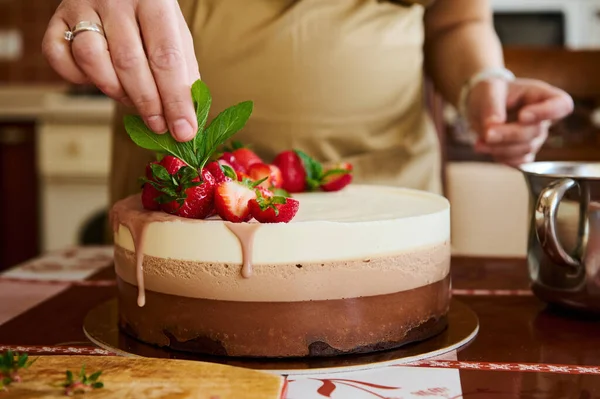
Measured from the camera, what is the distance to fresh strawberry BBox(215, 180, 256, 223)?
2.56ft

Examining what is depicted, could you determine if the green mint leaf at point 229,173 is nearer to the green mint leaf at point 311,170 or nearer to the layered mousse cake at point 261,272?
the layered mousse cake at point 261,272

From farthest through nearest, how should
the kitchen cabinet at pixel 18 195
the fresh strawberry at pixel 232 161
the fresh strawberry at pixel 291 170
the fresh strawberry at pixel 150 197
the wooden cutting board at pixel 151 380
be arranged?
the kitchen cabinet at pixel 18 195 < the fresh strawberry at pixel 291 170 < the fresh strawberry at pixel 232 161 < the fresh strawberry at pixel 150 197 < the wooden cutting board at pixel 151 380

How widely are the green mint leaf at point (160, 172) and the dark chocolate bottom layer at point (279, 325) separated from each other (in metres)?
0.13

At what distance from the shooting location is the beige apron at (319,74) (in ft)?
4.45

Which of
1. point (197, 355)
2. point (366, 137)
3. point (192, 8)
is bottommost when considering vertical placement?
point (197, 355)

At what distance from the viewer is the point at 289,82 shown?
4.50 ft

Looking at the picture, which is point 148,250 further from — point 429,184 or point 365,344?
point 429,184

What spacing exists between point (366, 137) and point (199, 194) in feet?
2.35

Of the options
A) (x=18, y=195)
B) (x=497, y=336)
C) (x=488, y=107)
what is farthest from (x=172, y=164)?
(x=18, y=195)

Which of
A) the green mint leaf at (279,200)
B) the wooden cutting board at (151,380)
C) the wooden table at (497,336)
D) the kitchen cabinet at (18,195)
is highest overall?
the green mint leaf at (279,200)

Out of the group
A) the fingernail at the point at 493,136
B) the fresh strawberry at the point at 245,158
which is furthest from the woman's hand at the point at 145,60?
the fingernail at the point at 493,136

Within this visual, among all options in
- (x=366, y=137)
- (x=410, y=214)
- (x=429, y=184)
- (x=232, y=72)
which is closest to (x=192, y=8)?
(x=232, y=72)

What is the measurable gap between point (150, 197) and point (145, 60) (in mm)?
170

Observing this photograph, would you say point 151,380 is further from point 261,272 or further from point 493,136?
point 493,136
